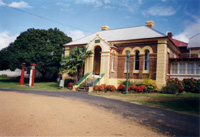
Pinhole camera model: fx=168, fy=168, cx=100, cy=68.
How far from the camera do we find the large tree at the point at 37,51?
81.8 feet

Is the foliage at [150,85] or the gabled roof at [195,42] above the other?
the gabled roof at [195,42]

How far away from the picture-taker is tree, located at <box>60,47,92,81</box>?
61.4 feet

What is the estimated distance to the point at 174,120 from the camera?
21.3ft

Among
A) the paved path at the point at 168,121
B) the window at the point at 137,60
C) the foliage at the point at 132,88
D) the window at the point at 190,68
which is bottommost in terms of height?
the paved path at the point at 168,121

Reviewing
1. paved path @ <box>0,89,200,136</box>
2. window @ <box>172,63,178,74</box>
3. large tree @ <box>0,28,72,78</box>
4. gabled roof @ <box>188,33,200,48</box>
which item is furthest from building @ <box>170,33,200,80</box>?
large tree @ <box>0,28,72,78</box>

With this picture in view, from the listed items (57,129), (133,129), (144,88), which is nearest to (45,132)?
(57,129)

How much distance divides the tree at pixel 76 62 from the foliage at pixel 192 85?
33.4 feet

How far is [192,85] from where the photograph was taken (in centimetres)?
1543

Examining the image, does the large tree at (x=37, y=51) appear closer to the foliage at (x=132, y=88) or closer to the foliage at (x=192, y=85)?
the foliage at (x=132, y=88)

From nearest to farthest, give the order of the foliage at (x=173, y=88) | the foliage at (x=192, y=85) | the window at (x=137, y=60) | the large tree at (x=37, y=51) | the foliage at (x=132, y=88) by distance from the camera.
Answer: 1. the foliage at (x=173, y=88)
2. the foliage at (x=132, y=88)
3. the foliage at (x=192, y=85)
4. the window at (x=137, y=60)
5. the large tree at (x=37, y=51)

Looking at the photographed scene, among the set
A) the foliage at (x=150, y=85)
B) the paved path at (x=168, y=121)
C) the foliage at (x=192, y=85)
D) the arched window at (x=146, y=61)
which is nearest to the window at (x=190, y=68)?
the foliage at (x=192, y=85)

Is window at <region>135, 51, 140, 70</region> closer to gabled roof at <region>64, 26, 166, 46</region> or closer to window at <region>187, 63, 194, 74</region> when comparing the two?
gabled roof at <region>64, 26, 166, 46</region>

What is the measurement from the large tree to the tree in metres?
7.49

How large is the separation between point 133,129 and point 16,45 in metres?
26.9
